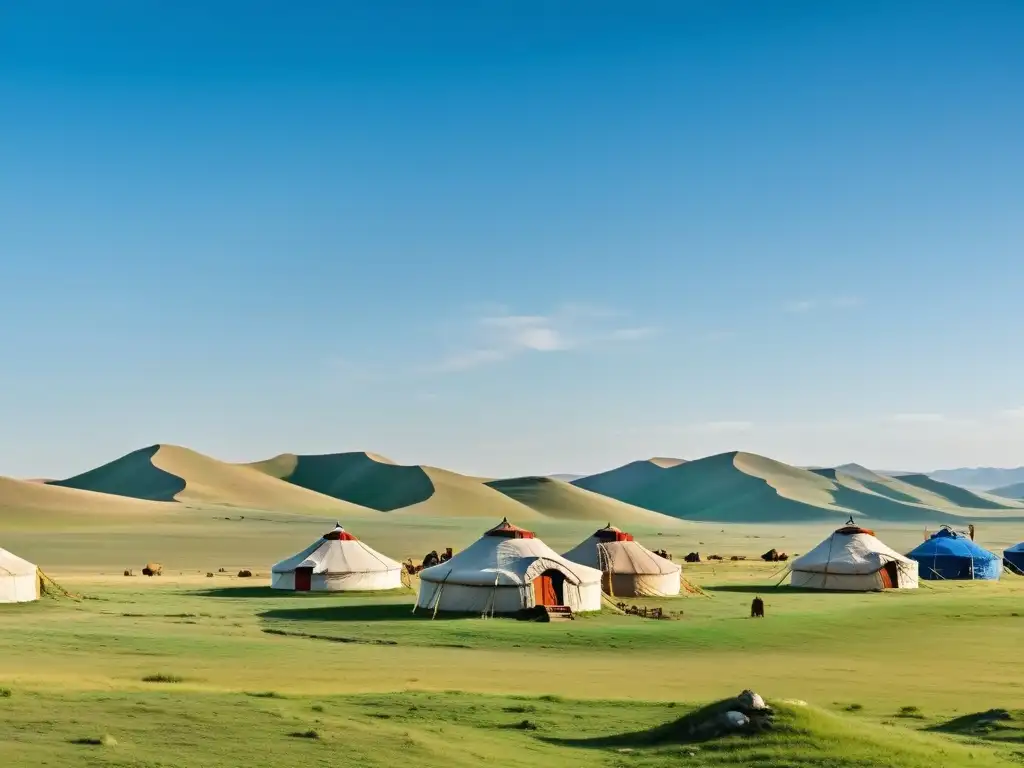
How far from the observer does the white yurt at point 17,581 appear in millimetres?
37375

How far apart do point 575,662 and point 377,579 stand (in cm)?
1929

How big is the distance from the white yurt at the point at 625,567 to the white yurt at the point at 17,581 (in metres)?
16.9

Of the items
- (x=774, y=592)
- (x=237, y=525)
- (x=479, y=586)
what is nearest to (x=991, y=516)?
(x=237, y=525)

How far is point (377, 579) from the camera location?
147 ft

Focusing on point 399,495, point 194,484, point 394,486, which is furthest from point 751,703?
point 394,486

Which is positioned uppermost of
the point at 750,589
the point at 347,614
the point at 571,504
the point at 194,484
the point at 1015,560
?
the point at 194,484

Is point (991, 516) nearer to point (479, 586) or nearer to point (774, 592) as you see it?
point (774, 592)

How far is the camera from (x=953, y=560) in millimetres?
53531

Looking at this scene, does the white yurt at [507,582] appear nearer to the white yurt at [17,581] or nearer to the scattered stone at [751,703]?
the white yurt at [17,581]

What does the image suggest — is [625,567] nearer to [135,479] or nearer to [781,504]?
[135,479]

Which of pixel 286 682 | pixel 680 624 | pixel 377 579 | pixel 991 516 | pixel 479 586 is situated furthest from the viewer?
pixel 991 516

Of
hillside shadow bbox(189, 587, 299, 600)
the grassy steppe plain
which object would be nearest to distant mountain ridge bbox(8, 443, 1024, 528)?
hillside shadow bbox(189, 587, 299, 600)

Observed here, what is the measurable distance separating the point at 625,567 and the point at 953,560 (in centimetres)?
1929

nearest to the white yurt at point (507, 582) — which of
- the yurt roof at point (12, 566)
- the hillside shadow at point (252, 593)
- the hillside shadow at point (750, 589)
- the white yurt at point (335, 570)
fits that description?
the hillside shadow at point (252, 593)
